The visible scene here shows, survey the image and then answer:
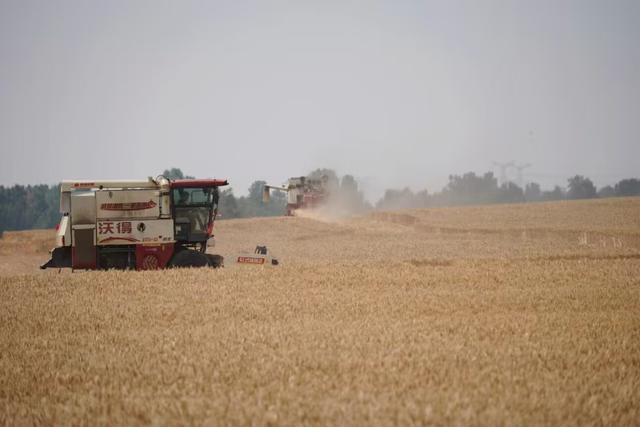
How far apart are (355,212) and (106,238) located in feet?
153

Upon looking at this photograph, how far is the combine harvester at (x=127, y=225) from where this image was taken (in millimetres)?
19609

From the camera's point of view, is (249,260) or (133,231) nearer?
(133,231)

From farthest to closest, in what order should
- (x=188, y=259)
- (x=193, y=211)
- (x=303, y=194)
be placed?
(x=303, y=194), (x=193, y=211), (x=188, y=259)

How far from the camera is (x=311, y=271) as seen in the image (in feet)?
61.8

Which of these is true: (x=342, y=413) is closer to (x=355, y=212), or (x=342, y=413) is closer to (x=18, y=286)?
(x=18, y=286)

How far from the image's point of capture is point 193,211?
20531mm

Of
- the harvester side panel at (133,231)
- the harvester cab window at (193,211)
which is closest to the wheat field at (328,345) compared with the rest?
the harvester side panel at (133,231)

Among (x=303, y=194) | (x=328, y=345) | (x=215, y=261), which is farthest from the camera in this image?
(x=303, y=194)

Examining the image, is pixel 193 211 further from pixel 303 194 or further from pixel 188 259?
pixel 303 194

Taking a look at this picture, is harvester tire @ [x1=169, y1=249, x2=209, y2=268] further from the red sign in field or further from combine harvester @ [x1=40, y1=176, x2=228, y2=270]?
the red sign in field

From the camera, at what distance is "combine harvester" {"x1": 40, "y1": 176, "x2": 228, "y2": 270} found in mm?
19609

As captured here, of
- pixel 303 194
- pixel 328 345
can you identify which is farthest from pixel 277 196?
pixel 328 345

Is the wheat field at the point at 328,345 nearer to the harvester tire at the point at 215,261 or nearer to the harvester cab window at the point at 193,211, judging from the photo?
the harvester tire at the point at 215,261

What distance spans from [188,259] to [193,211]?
1.48 metres
